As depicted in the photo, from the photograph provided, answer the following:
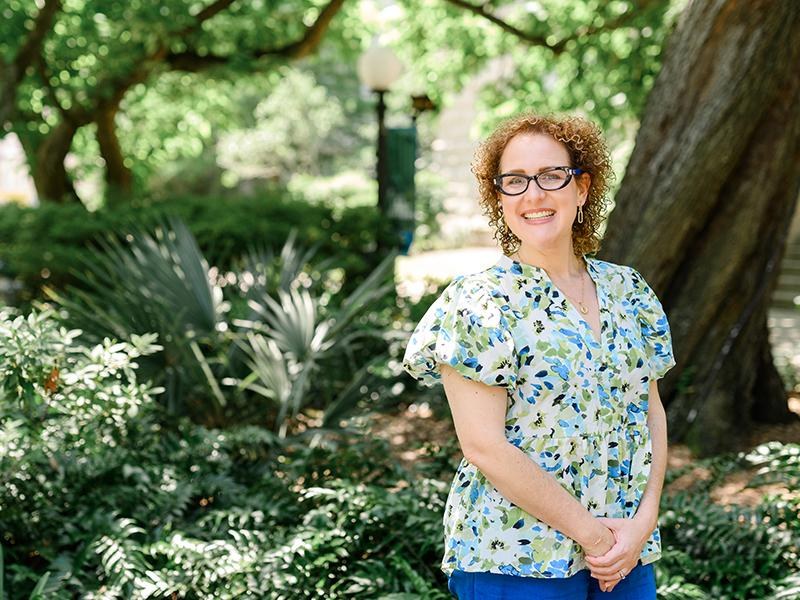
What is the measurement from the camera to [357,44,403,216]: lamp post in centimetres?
1001

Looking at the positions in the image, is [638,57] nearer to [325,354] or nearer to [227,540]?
[325,354]

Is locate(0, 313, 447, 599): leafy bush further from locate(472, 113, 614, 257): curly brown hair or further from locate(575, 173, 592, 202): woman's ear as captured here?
locate(575, 173, 592, 202): woman's ear

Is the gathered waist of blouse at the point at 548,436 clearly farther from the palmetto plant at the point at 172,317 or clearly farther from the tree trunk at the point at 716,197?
the tree trunk at the point at 716,197

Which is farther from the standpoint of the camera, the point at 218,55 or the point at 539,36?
the point at 218,55

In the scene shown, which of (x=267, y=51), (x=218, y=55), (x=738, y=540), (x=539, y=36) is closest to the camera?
(x=738, y=540)

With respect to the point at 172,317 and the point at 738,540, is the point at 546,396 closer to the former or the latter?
the point at 738,540

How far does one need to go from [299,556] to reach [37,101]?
32.3 ft

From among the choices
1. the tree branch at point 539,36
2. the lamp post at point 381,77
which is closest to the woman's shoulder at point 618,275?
the tree branch at point 539,36

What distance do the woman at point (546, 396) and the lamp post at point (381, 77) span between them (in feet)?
25.5

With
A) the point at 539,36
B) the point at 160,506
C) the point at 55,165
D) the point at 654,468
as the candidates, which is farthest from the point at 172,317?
the point at 55,165

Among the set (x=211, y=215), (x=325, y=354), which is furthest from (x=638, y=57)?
(x=325, y=354)

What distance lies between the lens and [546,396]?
205 centimetres

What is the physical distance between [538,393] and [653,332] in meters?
0.40

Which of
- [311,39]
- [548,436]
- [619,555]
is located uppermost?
[311,39]
